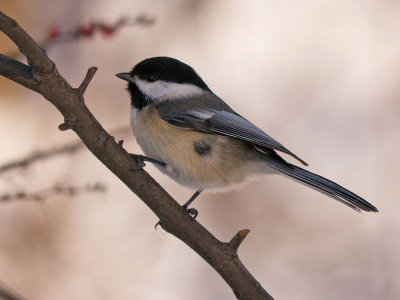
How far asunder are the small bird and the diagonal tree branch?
361mm

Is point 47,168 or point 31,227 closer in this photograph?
point 47,168

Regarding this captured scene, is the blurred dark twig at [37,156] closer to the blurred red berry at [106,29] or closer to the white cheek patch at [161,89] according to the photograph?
the blurred red berry at [106,29]

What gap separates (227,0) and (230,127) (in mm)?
1574

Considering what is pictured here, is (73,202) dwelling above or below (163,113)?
below

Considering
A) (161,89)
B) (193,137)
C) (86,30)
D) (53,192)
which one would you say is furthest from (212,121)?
(53,192)

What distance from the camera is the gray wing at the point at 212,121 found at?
2180 mm

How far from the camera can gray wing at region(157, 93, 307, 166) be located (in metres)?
2.18

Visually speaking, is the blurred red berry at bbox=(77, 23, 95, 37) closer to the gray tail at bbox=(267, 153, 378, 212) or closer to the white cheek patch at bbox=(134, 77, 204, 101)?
the white cheek patch at bbox=(134, 77, 204, 101)

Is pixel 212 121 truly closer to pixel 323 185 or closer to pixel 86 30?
pixel 323 185

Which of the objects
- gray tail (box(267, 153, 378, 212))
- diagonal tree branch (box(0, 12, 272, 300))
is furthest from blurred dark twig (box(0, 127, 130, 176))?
gray tail (box(267, 153, 378, 212))

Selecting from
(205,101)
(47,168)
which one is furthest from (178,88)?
(47,168)

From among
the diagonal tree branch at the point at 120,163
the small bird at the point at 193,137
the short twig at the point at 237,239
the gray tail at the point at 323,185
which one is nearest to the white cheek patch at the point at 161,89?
the small bird at the point at 193,137

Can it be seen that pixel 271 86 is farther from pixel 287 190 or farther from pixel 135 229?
pixel 135 229

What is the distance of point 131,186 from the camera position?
67.1 inches
